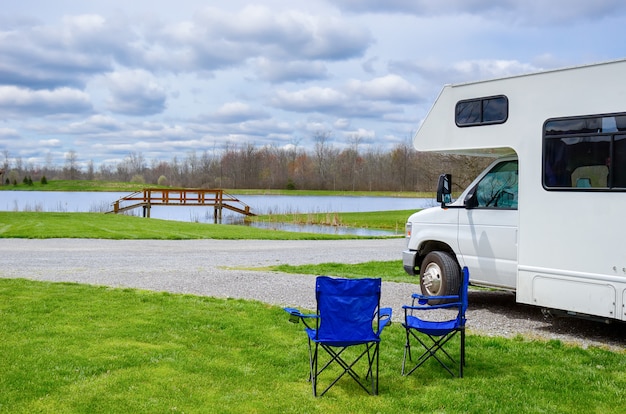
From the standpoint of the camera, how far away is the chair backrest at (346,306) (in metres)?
5.70

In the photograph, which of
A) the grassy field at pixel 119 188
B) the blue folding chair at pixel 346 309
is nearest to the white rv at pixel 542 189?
the blue folding chair at pixel 346 309

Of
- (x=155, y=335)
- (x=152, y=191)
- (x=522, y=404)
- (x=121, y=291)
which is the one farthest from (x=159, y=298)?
(x=152, y=191)

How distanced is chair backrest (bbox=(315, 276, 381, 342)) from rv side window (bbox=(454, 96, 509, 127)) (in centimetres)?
384

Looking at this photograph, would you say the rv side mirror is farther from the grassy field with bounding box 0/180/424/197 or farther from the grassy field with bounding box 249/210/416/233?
the grassy field with bounding box 0/180/424/197

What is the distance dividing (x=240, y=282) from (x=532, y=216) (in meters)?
6.15

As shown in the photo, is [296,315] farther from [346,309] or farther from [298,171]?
[298,171]

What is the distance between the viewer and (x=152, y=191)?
128ft

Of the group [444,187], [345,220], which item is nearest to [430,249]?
[444,187]

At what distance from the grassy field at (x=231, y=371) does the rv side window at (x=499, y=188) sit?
2108 millimetres

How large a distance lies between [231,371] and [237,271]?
7.92 m

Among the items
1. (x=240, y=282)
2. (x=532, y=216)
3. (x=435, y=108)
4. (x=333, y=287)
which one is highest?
(x=435, y=108)

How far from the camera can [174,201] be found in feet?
133

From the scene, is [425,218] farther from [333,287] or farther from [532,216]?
[333,287]

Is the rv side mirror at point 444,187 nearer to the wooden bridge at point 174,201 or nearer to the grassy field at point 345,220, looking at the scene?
the grassy field at point 345,220
